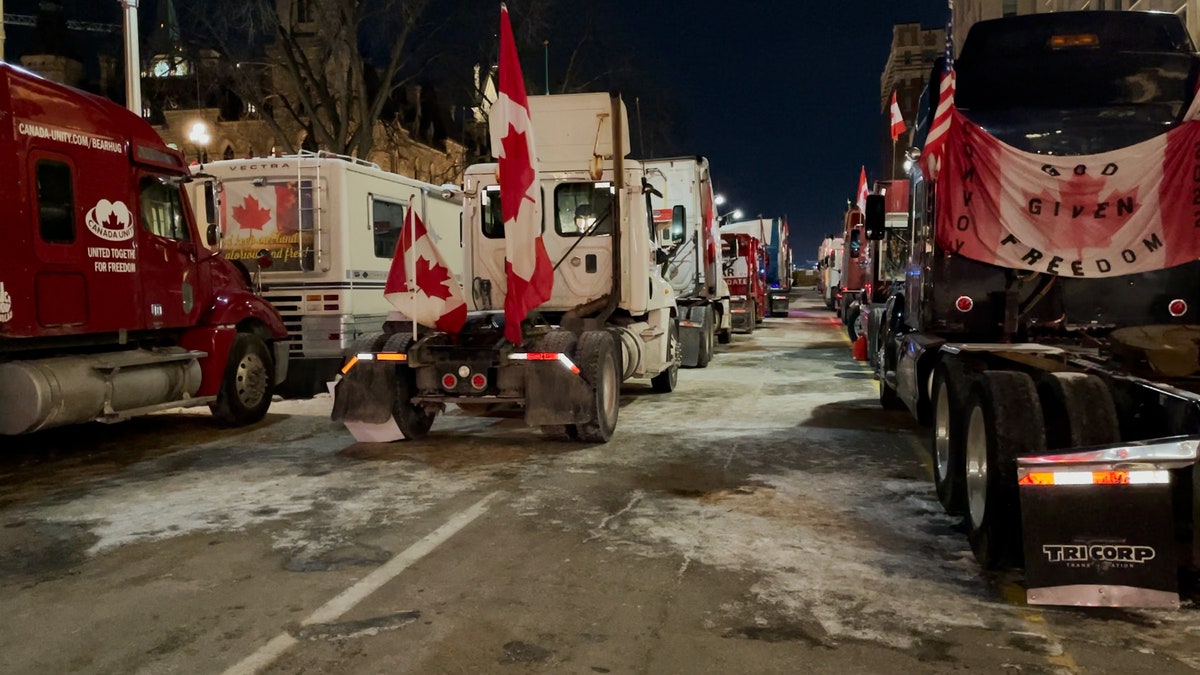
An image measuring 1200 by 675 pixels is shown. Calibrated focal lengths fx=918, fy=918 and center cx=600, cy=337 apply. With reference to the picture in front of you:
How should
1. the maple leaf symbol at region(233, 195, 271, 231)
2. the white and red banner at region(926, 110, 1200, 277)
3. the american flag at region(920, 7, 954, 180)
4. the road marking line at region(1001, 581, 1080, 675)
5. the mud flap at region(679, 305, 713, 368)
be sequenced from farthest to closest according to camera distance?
the mud flap at region(679, 305, 713, 368), the maple leaf symbol at region(233, 195, 271, 231), the american flag at region(920, 7, 954, 180), the white and red banner at region(926, 110, 1200, 277), the road marking line at region(1001, 581, 1080, 675)

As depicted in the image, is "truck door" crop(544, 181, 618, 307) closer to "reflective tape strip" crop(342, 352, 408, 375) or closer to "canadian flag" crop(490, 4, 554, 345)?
"canadian flag" crop(490, 4, 554, 345)

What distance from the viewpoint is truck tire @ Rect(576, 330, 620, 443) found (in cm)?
911

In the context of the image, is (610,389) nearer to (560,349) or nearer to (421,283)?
(560,349)

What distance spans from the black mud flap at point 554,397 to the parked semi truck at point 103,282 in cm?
405

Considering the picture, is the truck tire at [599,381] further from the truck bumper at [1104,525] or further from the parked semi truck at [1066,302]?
the truck bumper at [1104,525]

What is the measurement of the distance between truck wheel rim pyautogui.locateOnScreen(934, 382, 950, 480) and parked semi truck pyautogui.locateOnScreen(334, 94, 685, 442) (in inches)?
130

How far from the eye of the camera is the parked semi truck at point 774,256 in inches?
1437

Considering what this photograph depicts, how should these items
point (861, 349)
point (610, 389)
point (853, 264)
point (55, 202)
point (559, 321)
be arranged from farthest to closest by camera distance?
point (853, 264) → point (861, 349) → point (559, 321) → point (610, 389) → point (55, 202)

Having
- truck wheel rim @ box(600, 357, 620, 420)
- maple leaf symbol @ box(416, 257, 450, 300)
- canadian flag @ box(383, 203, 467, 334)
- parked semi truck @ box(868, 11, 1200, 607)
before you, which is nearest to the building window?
canadian flag @ box(383, 203, 467, 334)

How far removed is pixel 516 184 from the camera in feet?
29.1

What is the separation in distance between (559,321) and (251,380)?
12.5 ft

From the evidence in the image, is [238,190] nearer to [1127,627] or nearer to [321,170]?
[321,170]

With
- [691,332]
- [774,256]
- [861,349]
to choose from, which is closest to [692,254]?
[691,332]

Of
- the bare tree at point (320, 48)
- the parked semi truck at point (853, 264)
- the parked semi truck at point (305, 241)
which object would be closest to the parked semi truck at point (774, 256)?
the parked semi truck at point (853, 264)
